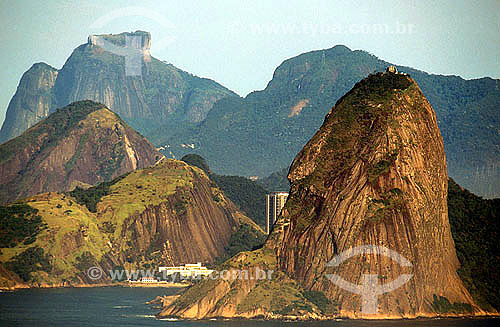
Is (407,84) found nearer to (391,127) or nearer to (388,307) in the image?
(391,127)

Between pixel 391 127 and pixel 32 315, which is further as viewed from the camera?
pixel 32 315

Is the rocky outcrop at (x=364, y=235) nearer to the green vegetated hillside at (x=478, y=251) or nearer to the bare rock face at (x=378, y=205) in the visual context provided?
the bare rock face at (x=378, y=205)

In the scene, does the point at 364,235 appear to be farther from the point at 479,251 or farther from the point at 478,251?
the point at 479,251

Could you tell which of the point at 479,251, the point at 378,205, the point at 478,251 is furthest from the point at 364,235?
the point at 479,251

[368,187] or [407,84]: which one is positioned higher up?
[407,84]

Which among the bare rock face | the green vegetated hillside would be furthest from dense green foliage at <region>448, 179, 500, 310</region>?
the bare rock face

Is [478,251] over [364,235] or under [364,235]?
under

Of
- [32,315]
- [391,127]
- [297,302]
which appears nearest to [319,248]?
[297,302]

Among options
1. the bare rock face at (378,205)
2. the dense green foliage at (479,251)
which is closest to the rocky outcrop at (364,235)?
the bare rock face at (378,205)
